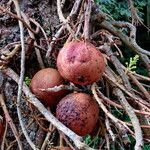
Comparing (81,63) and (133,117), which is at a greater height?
(81,63)

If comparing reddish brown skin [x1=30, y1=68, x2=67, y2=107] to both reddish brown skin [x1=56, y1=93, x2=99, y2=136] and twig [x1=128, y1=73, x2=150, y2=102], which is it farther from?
twig [x1=128, y1=73, x2=150, y2=102]

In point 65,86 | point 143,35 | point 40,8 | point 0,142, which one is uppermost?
point 40,8

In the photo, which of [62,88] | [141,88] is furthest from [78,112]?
[141,88]

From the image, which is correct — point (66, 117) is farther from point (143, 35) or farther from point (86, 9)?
point (143, 35)

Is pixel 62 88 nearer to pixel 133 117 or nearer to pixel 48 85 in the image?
pixel 48 85

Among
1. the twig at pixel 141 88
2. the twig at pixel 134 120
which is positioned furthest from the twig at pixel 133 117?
the twig at pixel 141 88

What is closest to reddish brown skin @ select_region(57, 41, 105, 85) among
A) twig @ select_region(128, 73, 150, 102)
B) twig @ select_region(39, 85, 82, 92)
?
twig @ select_region(39, 85, 82, 92)

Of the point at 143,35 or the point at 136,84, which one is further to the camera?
the point at 143,35

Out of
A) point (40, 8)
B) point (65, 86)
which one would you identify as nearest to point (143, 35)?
point (40, 8)
